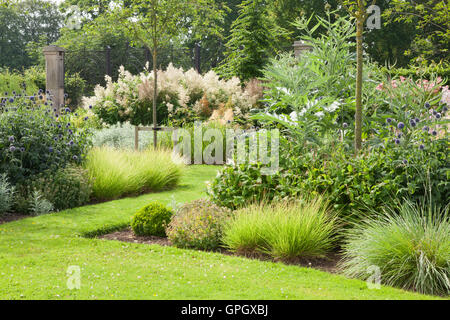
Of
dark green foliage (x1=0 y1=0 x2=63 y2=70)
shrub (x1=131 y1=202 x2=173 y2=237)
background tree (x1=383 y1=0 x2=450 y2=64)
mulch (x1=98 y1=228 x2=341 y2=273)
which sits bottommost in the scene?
mulch (x1=98 y1=228 x2=341 y2=273)

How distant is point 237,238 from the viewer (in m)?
4.38

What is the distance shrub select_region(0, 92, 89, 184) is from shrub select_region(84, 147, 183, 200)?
346 mm

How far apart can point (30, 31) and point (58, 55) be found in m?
24.8

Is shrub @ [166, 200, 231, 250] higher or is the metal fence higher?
the metal fence

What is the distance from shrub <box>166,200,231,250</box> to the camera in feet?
15.1

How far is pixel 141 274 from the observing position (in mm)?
3785

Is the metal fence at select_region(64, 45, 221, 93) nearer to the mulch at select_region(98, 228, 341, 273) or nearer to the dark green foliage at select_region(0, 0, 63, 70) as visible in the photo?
the dark green foliage at select_region(0, 0, 63, 70)

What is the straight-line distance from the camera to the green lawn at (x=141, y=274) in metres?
3.37

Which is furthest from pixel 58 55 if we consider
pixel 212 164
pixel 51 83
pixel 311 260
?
pixel 311 260

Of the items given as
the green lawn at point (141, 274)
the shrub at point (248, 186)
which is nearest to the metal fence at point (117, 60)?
the shrub at point (248, 186)

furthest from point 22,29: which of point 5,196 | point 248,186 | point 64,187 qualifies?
point 248,186

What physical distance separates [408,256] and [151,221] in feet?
8.33

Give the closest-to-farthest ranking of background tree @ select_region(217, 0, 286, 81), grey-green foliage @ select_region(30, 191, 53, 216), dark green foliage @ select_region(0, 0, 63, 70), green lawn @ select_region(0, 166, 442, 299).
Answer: green lawn @ select_region(0, 166, 442, 299), grey-green foliage @ select_region(30, 191, 53, 216), background tree @ select_region(217, 0, 286, 81), dark green foliage @ select_region(0, 0, 63, 70)

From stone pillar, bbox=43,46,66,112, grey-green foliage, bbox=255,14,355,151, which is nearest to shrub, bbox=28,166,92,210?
grey-green foliage, bbox=255,14,355,151
